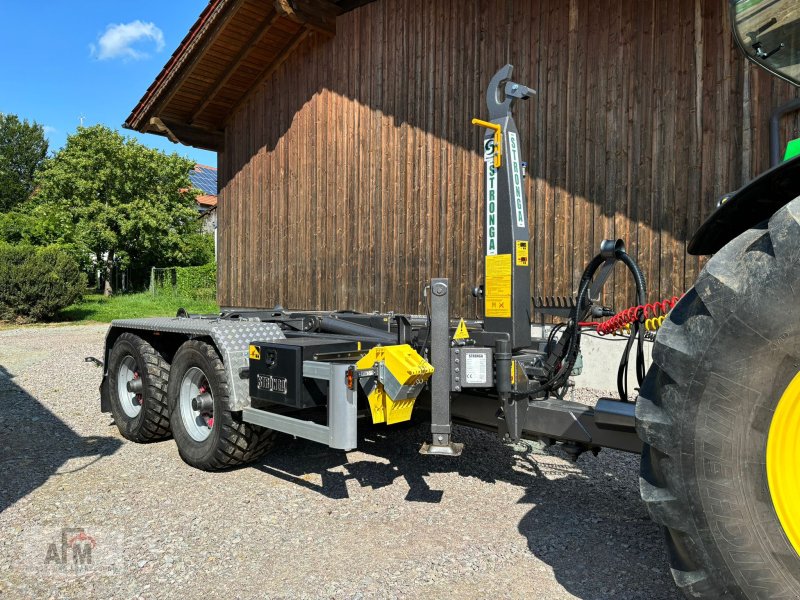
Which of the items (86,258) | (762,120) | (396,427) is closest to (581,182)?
(762,120)

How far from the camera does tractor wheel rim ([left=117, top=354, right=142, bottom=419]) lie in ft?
18.9

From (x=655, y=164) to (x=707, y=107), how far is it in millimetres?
789

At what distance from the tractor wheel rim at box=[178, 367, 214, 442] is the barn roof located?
7.71m

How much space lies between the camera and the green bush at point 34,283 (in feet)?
62.6

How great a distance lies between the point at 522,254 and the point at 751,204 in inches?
61.8

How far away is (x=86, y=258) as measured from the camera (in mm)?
31703

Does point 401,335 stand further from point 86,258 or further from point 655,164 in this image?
point 86,258

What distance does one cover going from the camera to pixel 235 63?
11867 millimetres

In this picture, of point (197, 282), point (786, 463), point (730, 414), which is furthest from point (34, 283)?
point (786, 463)

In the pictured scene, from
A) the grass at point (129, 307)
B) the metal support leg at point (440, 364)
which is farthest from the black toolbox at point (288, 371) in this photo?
the grass at point (129, 307)

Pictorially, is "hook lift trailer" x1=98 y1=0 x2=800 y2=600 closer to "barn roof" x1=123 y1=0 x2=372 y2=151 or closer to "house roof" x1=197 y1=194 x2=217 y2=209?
"barn roof" x1=123 y1=0 x2=372 y2=151

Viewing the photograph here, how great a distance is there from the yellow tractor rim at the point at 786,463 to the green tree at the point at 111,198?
109 ft

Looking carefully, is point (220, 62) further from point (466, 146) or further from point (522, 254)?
point (522, 254)

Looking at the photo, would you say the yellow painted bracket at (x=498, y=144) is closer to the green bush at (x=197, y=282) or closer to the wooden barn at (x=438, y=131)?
the wooden barn at (x=438, y=131)
